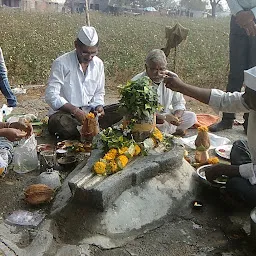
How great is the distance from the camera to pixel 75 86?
5410 millimetres

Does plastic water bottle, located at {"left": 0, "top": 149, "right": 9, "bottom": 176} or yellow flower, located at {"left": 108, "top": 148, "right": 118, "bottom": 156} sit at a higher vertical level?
yellow flower, located at {"left": 108, "top": 148, "right": 118, "bottom": 156}

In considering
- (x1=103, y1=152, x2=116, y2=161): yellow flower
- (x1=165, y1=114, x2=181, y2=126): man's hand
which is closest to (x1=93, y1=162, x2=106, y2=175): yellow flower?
(x1=103, y1=152, x2=116, y2=161): yellow flower

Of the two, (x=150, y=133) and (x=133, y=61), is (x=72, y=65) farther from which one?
(x=133, y=61)

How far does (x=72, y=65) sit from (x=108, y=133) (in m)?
1.76

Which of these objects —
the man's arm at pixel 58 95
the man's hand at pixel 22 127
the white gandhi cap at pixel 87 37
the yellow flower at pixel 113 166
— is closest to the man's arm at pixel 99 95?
the man's arm at pixel 58 95

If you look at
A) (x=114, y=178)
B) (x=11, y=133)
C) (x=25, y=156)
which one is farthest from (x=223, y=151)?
(x=11, y=133)

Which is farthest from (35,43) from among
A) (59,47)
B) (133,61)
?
(133,61)

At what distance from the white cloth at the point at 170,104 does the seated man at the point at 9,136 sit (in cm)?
168

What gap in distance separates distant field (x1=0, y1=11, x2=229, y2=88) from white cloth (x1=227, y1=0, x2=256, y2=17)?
435 cm

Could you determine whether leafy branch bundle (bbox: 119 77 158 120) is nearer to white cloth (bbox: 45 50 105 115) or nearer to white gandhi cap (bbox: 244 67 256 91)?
white gandhi cap (bbox: 244 67 256 91)

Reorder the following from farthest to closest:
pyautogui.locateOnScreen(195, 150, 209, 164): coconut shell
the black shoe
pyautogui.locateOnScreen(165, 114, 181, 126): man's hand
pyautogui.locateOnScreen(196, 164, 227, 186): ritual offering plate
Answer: the black shoe → pyautogui.locateOnScreen(165, 114, 181, 126): man's hand → pyautogui.locateOnScreen(195, 150, 209, 164): coconut shell → pyautogui.locateOnScreen(196, 164, 227, 186): ritual offering plate

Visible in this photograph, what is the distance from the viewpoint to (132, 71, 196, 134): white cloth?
206 inches

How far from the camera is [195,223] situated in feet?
11.4

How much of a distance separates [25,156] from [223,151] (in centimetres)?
246
